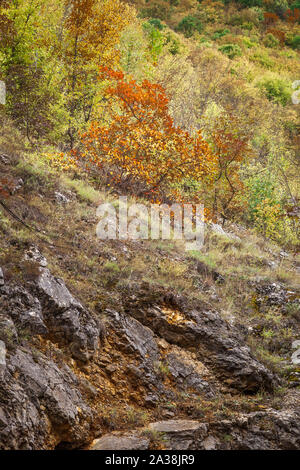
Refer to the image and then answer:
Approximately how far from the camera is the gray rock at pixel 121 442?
156 inches

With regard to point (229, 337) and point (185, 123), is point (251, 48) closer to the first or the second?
point (185, 123)

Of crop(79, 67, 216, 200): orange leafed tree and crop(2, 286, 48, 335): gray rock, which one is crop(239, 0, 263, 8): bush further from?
crop(2, 286, 48, 335): gray rock

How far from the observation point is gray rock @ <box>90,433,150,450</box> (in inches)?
156

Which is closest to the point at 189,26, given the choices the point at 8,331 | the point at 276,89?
the point at 276,89

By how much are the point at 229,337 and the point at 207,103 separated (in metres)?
21.4

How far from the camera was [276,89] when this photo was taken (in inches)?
1368

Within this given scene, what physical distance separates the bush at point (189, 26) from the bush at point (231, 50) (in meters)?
5.72

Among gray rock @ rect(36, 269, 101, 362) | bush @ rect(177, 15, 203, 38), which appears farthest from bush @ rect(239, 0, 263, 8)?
gray rock @ rect(36, 269, 101, 362)

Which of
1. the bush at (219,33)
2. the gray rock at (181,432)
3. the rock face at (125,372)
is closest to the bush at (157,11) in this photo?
the bush at (219,33)

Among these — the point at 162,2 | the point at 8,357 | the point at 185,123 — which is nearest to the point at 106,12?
the point at 185,123

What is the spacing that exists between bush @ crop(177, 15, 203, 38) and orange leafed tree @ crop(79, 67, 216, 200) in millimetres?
35888

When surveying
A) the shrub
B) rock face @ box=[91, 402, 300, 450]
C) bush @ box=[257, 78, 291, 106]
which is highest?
the shrub

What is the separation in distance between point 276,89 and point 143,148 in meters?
28.2

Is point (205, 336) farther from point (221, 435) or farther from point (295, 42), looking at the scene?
point (295, 42)
